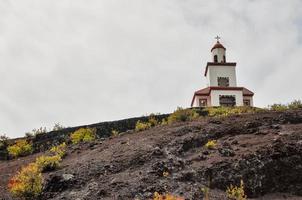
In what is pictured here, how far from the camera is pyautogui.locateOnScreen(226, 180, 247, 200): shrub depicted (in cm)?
1870

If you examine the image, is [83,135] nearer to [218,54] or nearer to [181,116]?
[181,116]

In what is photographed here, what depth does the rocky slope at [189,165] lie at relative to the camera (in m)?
19.7

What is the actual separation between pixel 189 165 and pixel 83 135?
30.8ft

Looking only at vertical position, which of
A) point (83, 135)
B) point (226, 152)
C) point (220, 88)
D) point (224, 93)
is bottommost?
point (226, 152)

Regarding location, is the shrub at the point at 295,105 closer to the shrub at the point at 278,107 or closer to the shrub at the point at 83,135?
the shrub at the point at 278,107

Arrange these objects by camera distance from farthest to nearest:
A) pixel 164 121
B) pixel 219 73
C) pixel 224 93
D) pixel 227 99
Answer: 1. pixel 219 73
2. pixel 224 93
3. pixel 227 99
4. pixel 164 121

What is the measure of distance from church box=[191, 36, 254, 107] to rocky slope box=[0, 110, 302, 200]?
2384cm

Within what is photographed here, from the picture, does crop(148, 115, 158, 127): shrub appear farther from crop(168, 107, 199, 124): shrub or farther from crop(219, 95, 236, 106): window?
crop(219, 95, 236, 106): window

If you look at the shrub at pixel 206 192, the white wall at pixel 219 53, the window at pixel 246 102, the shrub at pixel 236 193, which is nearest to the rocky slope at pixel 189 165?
the shrub at pixel 206 192

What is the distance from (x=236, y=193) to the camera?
762 inches

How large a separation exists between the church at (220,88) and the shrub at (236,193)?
2879 cm

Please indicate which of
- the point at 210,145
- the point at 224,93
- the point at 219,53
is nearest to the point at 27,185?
the point at 210,145

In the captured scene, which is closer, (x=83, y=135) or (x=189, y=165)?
(x=189, y=165)

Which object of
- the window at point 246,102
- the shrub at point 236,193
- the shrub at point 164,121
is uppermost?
the window at point 246,102
